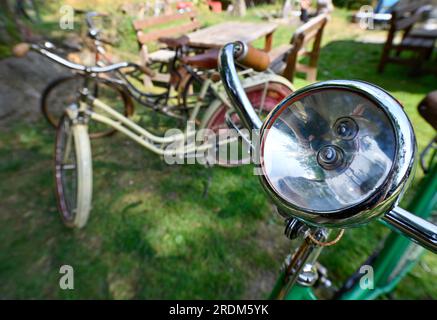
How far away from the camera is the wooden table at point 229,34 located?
3844 millimetres

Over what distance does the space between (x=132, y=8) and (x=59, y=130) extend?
202 inches

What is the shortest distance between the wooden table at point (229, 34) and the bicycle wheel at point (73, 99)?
128 centimetres

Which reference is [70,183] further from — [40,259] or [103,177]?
[40,259]

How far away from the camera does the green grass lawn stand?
207cm

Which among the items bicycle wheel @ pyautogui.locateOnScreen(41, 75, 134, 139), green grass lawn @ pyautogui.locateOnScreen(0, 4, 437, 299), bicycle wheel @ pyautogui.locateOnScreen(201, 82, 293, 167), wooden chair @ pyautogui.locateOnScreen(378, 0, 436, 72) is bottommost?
green grass lawn @ pyautogui.locateOnScreen(0, 4, 437, 299)

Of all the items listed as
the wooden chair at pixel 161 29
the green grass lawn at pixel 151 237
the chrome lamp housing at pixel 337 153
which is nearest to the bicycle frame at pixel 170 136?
the green grass lawn at pixel 151 237

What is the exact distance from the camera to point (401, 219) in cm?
51

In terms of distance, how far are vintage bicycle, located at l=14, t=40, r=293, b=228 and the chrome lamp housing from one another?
166 cm

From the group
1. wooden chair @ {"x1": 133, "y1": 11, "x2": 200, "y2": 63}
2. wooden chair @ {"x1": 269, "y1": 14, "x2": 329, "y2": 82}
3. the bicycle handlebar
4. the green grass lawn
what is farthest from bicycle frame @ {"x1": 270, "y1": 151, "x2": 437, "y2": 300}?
wooden chair @ {"x1": 133, "y1": 11, "x2": 200, "y2": 63}

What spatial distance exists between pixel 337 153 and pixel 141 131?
236cm

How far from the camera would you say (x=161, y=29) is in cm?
471

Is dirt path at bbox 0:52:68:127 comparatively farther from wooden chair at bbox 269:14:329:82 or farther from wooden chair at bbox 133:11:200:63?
wooden chair at bbox 269:14:329:82

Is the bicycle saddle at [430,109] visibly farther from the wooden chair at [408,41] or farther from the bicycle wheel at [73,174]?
the wooden chair at [408,41]
